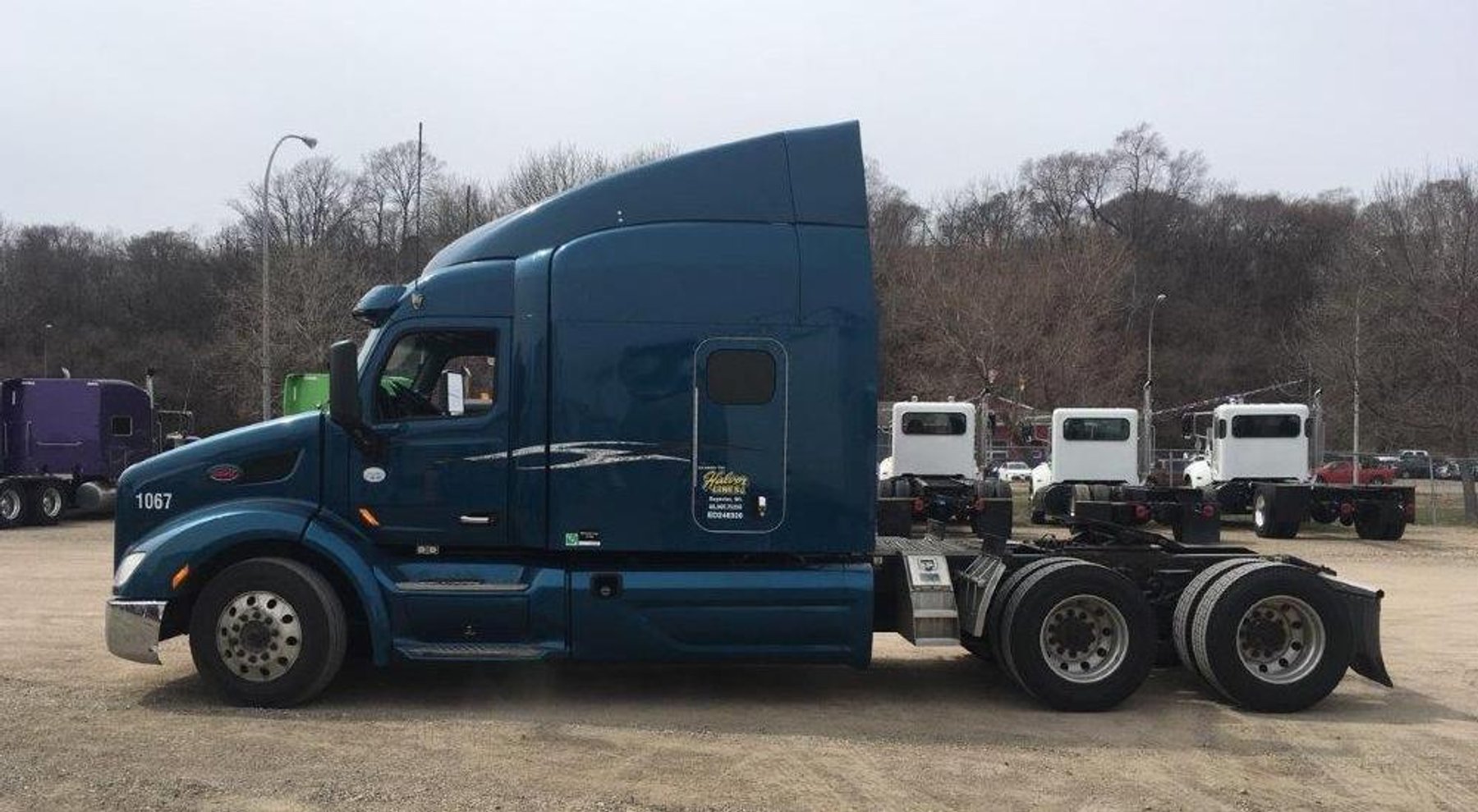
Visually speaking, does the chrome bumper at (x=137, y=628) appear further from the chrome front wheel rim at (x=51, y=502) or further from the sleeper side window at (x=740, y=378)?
the chrome front wheel rim at (x=51, y=502)

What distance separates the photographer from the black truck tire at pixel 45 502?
904 inches

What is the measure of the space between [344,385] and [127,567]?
1.92 m

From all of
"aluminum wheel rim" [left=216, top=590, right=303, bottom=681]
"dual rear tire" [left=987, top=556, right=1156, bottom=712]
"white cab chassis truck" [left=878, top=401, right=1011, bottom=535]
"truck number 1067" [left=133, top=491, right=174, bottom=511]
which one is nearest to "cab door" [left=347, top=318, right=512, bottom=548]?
"aluminum wheel rim" [left=216, top=590, right=303, bottom=681]

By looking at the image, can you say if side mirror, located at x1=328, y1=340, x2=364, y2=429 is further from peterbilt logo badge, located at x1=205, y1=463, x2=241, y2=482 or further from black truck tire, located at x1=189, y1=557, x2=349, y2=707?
black truck tire, located at x1=189, y1=557, x2=349, y2=707

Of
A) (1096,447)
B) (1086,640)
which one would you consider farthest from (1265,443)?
(1086,640)

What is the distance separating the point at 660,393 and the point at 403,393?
1813 mm

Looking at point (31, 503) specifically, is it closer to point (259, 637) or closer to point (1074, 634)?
point (259, 637)

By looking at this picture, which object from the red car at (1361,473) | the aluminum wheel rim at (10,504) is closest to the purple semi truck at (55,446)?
the aluminum wheel rim at (10,504)

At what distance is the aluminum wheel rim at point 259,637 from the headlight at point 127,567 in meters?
0.66

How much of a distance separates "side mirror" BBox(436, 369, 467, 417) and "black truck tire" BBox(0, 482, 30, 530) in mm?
19905

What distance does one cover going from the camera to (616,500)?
7.39 metres

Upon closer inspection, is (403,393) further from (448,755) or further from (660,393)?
(448,755)

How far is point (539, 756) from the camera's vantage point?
6.36 metres

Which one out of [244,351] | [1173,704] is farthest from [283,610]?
[244,351]
